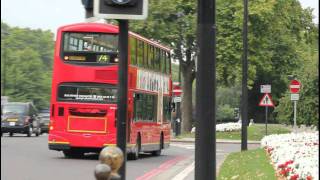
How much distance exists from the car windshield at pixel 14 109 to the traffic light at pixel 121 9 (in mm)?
36886

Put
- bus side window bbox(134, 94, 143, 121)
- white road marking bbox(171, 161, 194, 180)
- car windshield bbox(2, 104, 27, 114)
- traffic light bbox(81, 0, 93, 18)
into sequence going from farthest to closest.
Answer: car windshield bbox(2, 104, 27, 114) < bus side window bbox(134, 94, 143, 121) < white road marking bbox(171, 161, 194, 180) < traffic light bbox(81, 0, 93, 18)

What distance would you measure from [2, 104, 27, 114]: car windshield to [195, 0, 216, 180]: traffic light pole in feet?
119

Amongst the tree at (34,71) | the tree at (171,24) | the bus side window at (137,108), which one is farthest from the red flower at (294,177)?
the tree at (171,24)

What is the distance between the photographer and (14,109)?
4316 centimetres

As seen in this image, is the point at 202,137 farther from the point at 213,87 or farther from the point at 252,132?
the point at 252,132

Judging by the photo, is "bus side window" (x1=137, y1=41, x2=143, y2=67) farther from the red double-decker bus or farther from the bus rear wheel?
the bus rear wheel

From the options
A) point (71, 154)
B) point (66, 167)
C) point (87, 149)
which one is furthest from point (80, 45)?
point (66, 167)

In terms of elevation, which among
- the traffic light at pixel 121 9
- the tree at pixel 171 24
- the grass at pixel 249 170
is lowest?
the grass at pixel 249 170

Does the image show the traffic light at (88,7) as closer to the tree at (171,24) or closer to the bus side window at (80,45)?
the bus side window at (80,45)

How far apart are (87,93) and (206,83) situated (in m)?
16.2

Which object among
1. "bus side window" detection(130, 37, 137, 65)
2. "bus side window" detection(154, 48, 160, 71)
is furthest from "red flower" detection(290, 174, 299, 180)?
"bus side window" detection(154, 48, 160, 71)

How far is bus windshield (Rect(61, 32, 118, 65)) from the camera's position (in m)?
23.3

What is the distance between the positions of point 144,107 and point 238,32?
67.2 feet

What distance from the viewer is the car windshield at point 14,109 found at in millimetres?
43000
